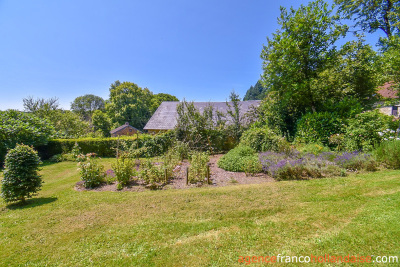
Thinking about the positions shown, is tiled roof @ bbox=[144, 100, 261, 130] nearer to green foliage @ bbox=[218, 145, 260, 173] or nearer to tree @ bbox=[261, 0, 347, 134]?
tree @ bbox=[261, 0, 347, 134]

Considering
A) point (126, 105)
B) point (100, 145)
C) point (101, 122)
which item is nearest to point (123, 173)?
point (100, 145)

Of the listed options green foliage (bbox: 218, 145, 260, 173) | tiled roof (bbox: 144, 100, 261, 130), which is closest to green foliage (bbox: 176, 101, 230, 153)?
green foliage (bbox: 218, 145, 260, 173)

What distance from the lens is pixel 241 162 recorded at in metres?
6.95

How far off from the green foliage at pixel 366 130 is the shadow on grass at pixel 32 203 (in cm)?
1173

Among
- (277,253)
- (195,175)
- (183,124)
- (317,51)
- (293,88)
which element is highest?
(317,51)

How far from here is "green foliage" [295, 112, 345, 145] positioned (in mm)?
8441

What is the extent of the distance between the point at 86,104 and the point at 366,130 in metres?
62.8

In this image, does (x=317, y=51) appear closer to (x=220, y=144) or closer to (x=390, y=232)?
(x=220, y=144)

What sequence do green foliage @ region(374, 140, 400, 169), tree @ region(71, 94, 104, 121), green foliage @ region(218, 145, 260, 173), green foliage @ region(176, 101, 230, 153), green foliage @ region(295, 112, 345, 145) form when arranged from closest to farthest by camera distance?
green foliage @ region(374, 140, 400, 169)
green foliage @ region(218, 145, 260, 173)
green foliage @ region(295, 112, 345, 145)
green foliage @ region(176, 101, 230, 153)
tree @ region(71, 94, 104, 121)

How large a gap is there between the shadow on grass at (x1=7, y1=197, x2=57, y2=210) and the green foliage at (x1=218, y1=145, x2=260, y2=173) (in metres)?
6.21

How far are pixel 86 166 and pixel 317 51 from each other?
13.3 metres

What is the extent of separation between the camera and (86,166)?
18.9 feet

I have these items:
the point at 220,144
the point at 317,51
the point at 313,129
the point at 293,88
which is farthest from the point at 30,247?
the point at 317,51

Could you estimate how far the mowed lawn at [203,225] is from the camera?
2531mm
